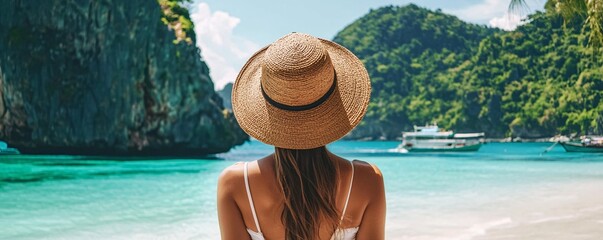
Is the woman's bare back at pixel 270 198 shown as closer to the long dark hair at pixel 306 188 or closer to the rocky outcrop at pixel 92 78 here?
the long dark hair at pixel 306 188

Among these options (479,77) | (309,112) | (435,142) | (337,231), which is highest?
(479,77)

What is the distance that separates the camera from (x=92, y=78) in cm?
3192

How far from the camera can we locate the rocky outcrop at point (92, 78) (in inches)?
1206

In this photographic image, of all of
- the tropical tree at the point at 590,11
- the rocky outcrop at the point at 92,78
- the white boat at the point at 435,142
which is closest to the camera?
the tropical tree at the point at 590,11

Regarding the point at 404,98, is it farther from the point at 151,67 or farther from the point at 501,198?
the point at 501,198

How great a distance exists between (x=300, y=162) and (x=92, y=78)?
3254 cm

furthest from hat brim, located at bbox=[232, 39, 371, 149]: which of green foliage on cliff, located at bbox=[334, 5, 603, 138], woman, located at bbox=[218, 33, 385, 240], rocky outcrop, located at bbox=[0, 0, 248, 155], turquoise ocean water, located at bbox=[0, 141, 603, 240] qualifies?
green foliage on cliff, located at bbox=[334, 5, 603, 138]

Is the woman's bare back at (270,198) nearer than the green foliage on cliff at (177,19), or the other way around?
the woman's bare back at (270,198)

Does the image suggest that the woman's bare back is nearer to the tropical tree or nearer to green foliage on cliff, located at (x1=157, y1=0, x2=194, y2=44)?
the tropical tree

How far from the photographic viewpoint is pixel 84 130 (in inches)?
1267

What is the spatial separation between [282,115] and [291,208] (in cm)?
21

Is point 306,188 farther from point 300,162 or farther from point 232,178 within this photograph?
point 232,178

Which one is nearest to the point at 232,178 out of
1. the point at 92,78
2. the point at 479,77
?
the point at 92,78

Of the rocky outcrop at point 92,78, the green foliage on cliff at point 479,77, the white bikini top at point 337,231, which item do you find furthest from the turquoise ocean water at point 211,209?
the green foliage on cliff at point 479,77
